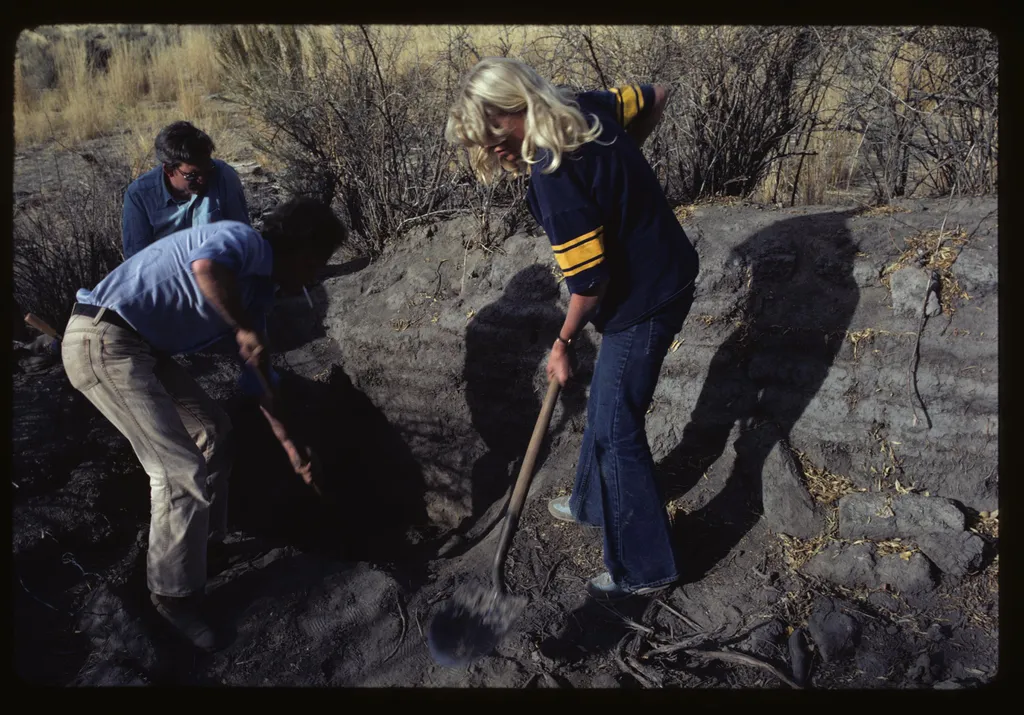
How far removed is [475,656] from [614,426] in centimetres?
108

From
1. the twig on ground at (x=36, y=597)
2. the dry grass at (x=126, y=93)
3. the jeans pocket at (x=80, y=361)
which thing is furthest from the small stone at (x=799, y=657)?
the dry grass at (x=126, y=93)

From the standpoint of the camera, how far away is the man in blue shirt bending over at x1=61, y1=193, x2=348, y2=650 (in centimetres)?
299

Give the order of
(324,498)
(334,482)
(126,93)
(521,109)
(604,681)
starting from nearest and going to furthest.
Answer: (521,109)
(604,681)
(324,498)
(334,482)
(126,93)

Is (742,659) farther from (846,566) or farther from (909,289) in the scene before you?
(909,289)

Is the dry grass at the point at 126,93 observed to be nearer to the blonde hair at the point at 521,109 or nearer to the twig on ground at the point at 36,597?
the twig on ground at the point at 36,597

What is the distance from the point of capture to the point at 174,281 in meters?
3.03

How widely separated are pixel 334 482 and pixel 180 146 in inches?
84.1

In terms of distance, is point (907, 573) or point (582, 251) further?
point (907, 573)

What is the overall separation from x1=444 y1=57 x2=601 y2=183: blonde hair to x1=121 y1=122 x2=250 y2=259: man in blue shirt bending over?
1675 millimetres

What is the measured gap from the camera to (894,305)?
12.2ft

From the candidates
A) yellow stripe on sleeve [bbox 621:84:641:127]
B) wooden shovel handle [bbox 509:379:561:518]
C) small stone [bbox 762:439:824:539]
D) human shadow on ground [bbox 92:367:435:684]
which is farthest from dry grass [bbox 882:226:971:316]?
human shadow on ground [bbox 92:367:435:684]

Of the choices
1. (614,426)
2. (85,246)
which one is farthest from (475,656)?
(85,246)

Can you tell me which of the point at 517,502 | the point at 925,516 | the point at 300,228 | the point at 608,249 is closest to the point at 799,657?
the point at 925,516

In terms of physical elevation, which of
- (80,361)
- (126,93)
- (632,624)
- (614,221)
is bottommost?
(632,624)
